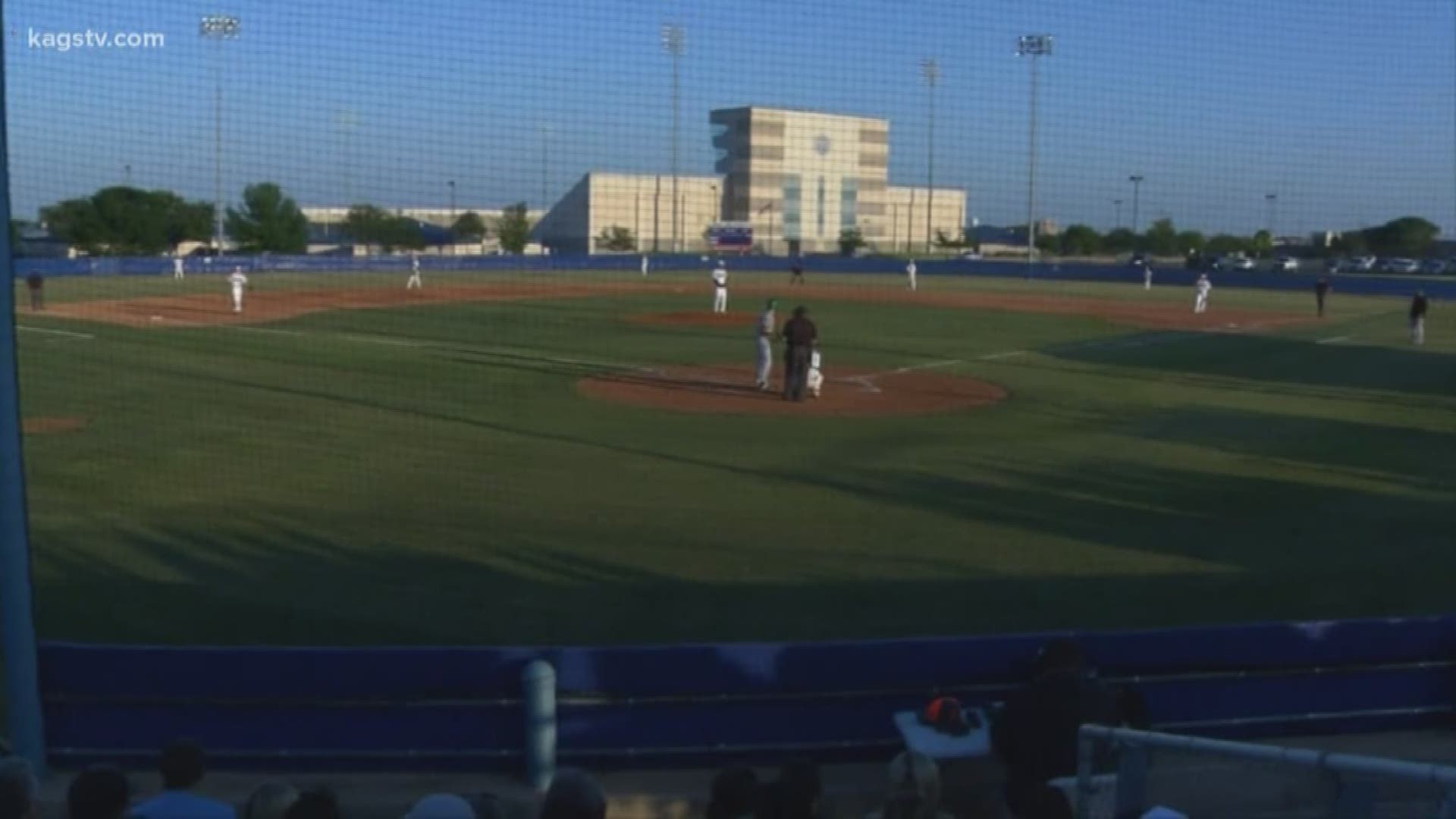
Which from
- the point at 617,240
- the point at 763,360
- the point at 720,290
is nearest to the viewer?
the point at 763,360

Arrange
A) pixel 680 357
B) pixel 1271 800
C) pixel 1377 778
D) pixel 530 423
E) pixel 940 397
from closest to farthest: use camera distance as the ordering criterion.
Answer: pixel 1377 778, pixel 1271 800, pixel 530 423, pixel 940 397, pixel 680 357

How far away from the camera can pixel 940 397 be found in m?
23.4

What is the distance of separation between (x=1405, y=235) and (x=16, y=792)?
72.8 ft

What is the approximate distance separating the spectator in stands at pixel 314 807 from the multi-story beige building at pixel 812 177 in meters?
7.90

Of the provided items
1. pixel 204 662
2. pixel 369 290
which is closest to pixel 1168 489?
pixel 204 662

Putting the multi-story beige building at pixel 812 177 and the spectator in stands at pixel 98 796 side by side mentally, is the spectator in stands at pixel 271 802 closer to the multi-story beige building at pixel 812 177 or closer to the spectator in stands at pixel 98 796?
the spectator in stands at pixel 98 796

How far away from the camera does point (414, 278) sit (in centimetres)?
3975

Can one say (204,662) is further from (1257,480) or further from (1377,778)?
(1257,480)

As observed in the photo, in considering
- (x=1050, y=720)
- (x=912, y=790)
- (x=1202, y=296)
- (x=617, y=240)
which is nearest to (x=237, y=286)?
(x=617, y=240)

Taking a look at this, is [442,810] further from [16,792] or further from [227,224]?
[227,224]

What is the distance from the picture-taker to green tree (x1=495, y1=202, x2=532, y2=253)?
24188 millimetres

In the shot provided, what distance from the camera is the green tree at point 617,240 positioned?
1016 inches

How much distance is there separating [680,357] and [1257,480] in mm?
15546

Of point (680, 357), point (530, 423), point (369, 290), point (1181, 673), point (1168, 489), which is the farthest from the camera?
point (369, 290)
